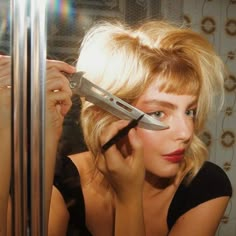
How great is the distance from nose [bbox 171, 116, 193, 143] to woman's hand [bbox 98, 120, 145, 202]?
100mm

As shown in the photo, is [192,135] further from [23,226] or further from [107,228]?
[23,226]

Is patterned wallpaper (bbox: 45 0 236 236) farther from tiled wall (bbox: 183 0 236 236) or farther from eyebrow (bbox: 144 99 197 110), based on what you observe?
eyebrow (bbox: 144 99 197 110)

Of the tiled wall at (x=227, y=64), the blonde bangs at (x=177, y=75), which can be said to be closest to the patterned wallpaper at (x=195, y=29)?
the tiled wall at (x=227, y=64)

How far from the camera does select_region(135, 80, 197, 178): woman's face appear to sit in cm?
86

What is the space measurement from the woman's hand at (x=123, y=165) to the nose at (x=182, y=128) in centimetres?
10

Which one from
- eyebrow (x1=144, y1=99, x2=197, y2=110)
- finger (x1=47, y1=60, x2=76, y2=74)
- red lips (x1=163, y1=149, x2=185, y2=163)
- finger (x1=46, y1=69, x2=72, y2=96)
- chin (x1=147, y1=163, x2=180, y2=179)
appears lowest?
chin (x1=147, y1=163, x2=180, y2=179)

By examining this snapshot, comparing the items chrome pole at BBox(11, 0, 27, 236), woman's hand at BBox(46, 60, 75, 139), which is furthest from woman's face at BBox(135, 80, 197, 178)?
chrome pole at BBox(11, 0, 27, 236)

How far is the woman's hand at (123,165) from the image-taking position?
0.85 meters

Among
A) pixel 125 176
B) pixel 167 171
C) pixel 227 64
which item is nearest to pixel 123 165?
pixel 125 176

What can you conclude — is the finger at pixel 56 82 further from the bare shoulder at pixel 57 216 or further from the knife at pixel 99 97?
the bare shoulder at pixel 57 216

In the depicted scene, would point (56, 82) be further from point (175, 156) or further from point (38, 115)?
point (175, 156)

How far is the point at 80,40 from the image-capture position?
2.77 ft

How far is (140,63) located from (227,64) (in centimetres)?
26

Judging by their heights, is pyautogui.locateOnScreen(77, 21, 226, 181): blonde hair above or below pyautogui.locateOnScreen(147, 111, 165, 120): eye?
above
